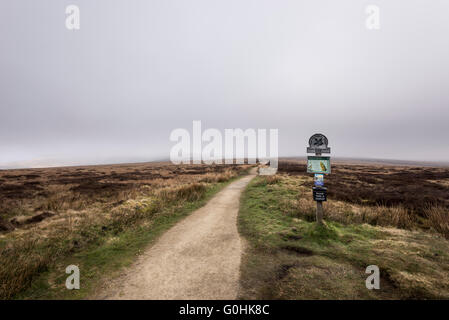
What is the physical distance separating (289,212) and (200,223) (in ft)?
14.5

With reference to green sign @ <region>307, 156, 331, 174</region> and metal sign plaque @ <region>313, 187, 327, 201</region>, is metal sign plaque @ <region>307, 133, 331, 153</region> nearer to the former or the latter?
green sign @ <region>307, 156, 331, 174</region>

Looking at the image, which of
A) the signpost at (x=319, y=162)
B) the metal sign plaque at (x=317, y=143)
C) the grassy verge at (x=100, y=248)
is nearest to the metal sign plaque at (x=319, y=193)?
the signpost at (x=319, y=162)

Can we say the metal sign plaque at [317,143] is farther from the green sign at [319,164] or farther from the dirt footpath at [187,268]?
the dirt footpath at [187,268]

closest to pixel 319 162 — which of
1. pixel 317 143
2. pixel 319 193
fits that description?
pixel 317 143

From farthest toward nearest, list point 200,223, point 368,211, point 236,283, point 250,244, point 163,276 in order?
point 368,211
point 200,223
point 250,244
point 163,276
point 236,283

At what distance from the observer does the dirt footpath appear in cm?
361

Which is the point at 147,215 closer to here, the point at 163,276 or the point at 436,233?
the point at 163,276

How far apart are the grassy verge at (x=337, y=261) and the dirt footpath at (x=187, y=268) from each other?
458 mm

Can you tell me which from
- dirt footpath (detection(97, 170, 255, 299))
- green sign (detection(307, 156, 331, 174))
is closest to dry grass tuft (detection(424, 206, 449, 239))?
green sign (detection(307, 156, 331, 174))

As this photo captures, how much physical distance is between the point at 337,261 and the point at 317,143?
12.3 feet

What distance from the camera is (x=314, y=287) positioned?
12.0 feet

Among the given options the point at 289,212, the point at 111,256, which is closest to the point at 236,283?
the point at 111,256

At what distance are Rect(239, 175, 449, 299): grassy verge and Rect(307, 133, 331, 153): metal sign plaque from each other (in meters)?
2.76
